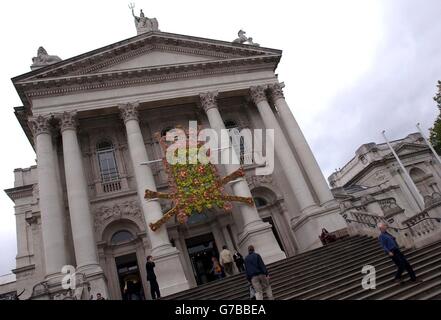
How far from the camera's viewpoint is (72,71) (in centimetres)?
1838

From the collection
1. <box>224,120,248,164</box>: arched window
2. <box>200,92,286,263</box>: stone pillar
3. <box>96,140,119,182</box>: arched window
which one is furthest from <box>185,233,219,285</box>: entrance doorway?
<box>96,140,119,182</box>: arched window

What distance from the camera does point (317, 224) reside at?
676 inches

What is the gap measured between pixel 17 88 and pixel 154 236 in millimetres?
10296

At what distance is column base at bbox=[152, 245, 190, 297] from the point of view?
46.8 ft

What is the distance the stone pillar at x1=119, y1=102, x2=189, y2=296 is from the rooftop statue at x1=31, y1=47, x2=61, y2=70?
4.98 m

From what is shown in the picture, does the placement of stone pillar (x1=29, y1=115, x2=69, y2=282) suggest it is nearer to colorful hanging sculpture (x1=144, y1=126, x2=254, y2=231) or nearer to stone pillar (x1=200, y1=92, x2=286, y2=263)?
colorful hanging sculpture (x1=144, y1=126, x2=254, y2=231)

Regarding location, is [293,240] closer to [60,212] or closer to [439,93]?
[60,212]

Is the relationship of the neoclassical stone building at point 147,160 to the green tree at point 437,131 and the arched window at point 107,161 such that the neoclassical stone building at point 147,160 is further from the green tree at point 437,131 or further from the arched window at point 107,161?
the green tree at point 437,131

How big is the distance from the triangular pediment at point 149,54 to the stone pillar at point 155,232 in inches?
112

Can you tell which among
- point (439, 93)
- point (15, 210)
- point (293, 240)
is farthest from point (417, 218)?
point (15, 210)

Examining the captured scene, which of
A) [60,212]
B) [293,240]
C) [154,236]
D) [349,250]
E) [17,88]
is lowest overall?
[349,250]

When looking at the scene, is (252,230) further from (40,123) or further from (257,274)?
(40,123)

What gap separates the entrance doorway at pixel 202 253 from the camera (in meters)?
18.3

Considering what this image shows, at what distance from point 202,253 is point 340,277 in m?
9.70
